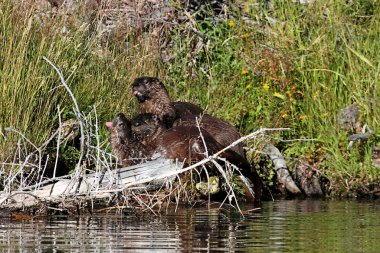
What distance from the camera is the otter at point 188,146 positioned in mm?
9891

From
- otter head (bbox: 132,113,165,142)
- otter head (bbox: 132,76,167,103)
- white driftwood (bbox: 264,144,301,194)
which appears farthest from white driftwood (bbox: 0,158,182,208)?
white driftwood (bbox: 264,144,301,194)

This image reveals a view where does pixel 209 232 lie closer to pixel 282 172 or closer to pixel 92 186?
pixel 92 186

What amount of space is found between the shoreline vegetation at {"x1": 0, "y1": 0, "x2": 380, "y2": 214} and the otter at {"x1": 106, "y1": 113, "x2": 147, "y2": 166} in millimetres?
131

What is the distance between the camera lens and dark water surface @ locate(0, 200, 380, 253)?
7.11 m

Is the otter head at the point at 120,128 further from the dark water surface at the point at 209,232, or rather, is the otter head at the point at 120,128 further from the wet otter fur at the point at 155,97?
the dark water surface at the point at 209,232

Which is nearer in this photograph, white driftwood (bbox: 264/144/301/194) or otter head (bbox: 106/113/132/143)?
otter head (bbox: 106/113/132/143)

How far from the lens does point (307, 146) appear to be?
11.5 metres

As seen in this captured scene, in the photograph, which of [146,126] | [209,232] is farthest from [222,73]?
[209,232]

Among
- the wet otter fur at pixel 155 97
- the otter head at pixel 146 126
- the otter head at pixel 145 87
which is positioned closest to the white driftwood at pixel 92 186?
the otter head at pixel 146 126

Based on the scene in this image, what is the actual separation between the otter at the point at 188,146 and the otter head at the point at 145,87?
0.61 m

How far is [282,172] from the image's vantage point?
11.1 meters

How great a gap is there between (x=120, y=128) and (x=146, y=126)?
0.40 metres

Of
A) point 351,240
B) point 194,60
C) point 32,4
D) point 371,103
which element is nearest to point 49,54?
point 32,4

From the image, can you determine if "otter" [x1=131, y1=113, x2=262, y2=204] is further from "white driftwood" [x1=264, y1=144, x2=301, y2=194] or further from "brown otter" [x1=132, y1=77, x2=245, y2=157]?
"white driftwood" [x1=264, y1=144, x2=301, y2=194]
